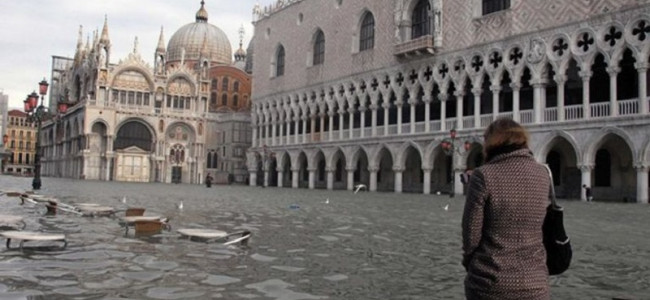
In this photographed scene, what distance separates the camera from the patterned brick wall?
1050 inches

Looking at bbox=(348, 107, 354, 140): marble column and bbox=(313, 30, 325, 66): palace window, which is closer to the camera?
bbox=(348, 107, 354, 140): marble column

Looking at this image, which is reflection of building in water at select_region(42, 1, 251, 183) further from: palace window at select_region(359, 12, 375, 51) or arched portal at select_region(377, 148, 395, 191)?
palace window at select_region(359, 12, 375, 51)

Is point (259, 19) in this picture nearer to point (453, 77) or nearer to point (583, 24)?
point (453, 77)

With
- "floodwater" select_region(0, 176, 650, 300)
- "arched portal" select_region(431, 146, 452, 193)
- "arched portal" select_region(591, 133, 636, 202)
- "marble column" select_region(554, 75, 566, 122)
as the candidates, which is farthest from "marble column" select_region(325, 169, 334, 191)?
"floodwater" select_region(0, 176, 650, 300)

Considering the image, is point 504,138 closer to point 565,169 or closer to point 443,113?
point 565,169

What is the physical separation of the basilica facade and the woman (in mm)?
24237

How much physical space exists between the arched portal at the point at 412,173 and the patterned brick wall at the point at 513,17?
28.2 feet

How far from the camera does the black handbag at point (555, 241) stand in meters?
3.19

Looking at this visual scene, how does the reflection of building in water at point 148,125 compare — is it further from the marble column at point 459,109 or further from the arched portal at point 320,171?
the marble column at point 459,109

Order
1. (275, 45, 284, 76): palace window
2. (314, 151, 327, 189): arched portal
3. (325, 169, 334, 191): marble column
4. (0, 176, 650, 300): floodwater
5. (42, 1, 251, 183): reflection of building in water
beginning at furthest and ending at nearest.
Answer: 1. (42, 1, 251, 183): reflection of building in water
2. (275, 45, 284, 76): palace window
3. (314, 151, 327, 189): arched portal
4. (325, 169, 334, 191): marble column
5. (0, 176, 650, 300): floodwater

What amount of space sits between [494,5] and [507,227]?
31.7 metres

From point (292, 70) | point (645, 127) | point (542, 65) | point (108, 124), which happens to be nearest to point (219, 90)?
point (108, 124)

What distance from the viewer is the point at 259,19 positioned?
5756 cm

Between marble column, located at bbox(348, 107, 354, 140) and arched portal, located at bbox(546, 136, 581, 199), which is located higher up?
marble column, located at bbox(348, 107, 354, 140)
